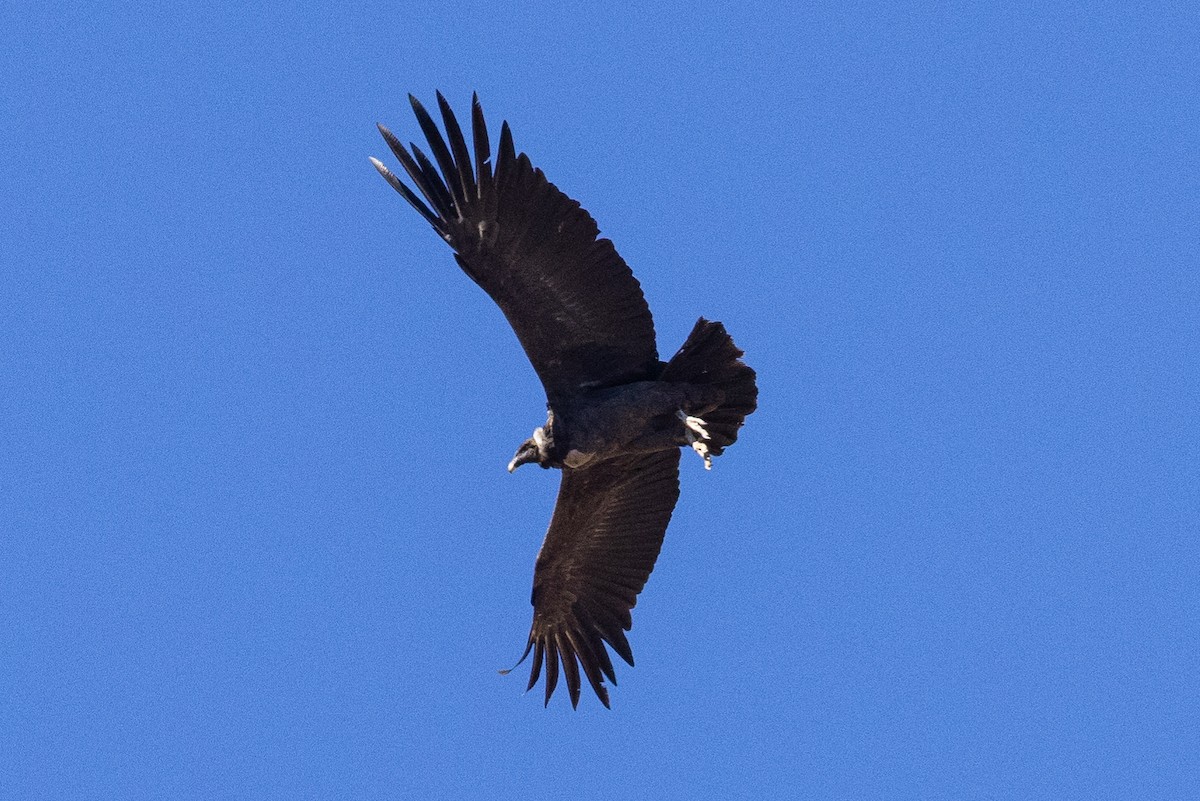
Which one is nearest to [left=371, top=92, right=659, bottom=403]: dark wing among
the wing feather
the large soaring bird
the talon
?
the large soaring bird

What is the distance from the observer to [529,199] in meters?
11.4

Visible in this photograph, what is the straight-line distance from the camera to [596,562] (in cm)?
1355

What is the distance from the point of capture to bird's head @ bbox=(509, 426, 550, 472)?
12.3m

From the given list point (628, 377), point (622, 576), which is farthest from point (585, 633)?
point (628, 377)

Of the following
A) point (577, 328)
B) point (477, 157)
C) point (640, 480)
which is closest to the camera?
point (477, 157)

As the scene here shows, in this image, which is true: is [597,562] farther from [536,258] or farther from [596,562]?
[536,258]

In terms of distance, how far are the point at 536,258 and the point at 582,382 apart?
3.72 ft

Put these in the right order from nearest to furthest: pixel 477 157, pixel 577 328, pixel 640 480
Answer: pixel 477 157, pixel 577 328, pixel 640 480

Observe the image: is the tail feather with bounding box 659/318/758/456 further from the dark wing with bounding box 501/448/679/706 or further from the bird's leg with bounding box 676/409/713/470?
the dark wing with bounding box 501/448/679/706

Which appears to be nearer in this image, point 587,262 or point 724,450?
point 587,262

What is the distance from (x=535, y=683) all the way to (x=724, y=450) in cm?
270

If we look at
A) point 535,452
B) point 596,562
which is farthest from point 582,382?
point 596,562

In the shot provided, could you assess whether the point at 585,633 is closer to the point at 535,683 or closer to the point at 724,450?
the point at 535,683

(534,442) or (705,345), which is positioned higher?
(705,345)
